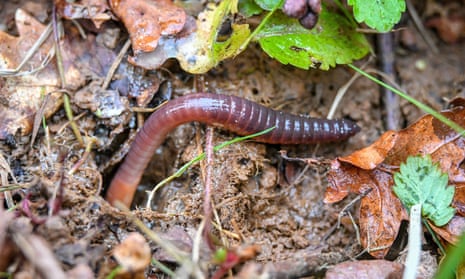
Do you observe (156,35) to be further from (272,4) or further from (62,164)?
(62,164)

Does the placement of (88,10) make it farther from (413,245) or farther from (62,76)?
(413,245)

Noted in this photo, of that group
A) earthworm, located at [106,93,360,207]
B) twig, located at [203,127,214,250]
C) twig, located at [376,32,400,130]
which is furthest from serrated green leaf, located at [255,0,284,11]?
twig, located at [376,32,400,130]

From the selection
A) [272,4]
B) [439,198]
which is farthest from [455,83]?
[272,4]

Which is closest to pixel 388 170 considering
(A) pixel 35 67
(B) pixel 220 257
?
(B) pixel 220 257

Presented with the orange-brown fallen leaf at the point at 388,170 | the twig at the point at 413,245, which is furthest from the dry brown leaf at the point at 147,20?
the twig at the point at 413,245

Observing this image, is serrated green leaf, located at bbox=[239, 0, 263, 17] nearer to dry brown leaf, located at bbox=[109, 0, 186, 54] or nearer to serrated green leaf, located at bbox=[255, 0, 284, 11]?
serrated green leaf, located at bbox=[255, 0, 284, 11]

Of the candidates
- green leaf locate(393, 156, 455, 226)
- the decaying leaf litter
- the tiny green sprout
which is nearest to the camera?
the tiny green sprout
